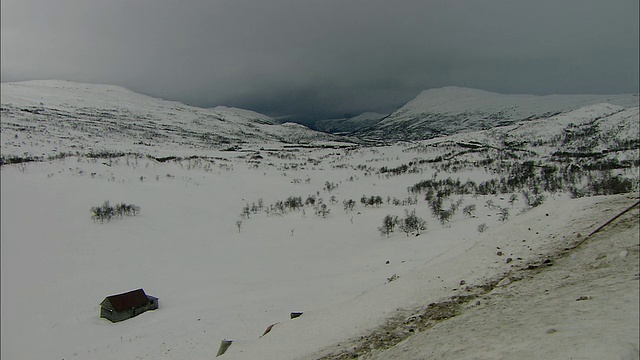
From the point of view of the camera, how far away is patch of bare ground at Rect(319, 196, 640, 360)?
16.7 ft

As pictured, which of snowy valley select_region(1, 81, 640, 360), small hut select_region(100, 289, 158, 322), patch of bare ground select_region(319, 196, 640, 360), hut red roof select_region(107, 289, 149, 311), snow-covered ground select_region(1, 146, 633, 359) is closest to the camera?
patch of bare ground select_region(319, 196, 640, 360)

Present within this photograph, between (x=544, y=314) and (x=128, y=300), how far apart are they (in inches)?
1030

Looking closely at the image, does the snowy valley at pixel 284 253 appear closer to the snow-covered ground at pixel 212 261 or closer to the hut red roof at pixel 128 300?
the snow-covered ground at pixel 212 261

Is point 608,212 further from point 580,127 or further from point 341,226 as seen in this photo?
point 580,127

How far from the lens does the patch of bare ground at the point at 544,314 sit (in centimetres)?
509

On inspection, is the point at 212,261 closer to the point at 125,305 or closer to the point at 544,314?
the point at 125,305

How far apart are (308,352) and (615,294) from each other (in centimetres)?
675

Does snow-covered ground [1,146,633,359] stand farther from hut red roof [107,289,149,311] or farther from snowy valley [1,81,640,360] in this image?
hut red roof [107,289,149,311]

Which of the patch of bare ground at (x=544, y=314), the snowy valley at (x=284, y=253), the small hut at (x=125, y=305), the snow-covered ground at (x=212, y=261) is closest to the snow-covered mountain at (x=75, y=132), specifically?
the snowy valley at (x=284, y=253)

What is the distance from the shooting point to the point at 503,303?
24.8ft

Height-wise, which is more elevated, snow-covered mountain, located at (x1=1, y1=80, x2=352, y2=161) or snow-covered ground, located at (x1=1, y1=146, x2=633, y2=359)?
snow-covered mountain, located at (x1=1, y1=80, x2=352, y2=161)

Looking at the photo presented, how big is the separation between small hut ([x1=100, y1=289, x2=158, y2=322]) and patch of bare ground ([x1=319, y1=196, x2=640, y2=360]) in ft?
69.4

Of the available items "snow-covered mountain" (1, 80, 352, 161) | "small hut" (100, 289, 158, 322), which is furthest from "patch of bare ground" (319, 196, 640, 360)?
"snow-covered mountain" (1, 80, 352, 161)

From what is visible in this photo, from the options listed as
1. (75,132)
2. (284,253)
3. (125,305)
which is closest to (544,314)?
(125,305)
